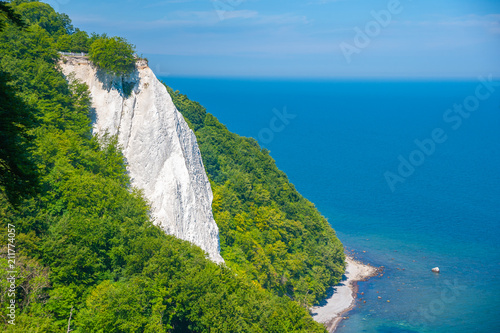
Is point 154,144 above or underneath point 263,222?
underneath

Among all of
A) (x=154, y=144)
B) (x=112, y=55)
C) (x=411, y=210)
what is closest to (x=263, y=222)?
(x=154, y=144)

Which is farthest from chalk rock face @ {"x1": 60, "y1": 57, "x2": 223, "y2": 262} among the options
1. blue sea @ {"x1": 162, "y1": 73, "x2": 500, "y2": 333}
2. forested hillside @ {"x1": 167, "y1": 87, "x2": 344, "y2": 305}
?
blue sea @ {"x1": 162, "y1": 73, "x2": 500, "y2": 333}

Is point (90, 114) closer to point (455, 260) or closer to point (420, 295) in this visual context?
point (420, 295)

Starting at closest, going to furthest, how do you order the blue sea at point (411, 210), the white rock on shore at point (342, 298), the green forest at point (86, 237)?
1. the green forest at point (86, 237)
2. the white rock on shore at point (342, 298)
3. the blue sea at point (411, 210)

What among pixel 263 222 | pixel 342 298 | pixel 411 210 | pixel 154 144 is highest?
pixel 411 210

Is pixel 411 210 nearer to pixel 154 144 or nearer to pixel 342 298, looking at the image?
pixel 342 298

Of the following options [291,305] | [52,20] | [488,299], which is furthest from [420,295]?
[52,20]

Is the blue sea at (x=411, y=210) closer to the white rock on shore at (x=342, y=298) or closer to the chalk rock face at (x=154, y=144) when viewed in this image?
the white rock on shore at (x=342, y=298)

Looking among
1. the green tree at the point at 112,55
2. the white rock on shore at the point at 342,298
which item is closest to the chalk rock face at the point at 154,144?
the green tree at the point at 112,55
